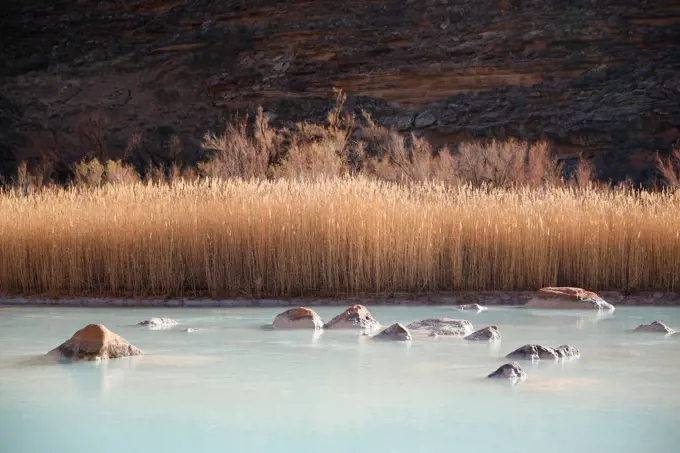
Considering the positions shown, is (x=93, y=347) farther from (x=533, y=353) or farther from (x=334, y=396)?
(x=533, y=353)

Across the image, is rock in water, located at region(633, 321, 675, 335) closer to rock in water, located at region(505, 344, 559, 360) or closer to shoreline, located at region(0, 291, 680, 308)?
rock in water, located at region(505, 344, 559, 360)

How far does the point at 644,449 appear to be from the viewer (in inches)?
114

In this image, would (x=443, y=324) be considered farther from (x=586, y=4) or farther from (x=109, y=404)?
(x=586, y=4)

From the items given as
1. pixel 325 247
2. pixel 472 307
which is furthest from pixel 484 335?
pixel 325 247

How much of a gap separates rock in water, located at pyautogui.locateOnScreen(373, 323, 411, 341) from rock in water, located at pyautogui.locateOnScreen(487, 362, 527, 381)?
0.97 m

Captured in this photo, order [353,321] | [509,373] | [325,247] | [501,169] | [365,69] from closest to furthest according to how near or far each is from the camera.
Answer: [509,373] → [353,321] → [325,247] → [501,169] → [365,69]

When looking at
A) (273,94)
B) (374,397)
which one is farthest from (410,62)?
(374,397)

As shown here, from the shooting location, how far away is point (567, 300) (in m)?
6.20

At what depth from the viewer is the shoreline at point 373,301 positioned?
21.5 feet

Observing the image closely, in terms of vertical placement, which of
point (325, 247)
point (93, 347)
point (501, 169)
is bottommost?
point (93, 347)

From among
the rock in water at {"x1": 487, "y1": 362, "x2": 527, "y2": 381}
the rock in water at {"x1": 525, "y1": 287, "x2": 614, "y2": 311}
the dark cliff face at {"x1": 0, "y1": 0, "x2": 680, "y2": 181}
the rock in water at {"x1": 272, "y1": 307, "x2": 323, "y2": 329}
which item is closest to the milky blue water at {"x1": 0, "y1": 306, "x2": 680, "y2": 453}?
the rock in water at {"x1": 487, "y1": 362, "x2": 527, "y2": 381}

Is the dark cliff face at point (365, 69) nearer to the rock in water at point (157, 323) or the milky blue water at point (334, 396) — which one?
the rock in water at point (157, 323)

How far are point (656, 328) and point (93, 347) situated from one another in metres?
2.80

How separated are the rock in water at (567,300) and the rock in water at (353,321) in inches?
55.7
